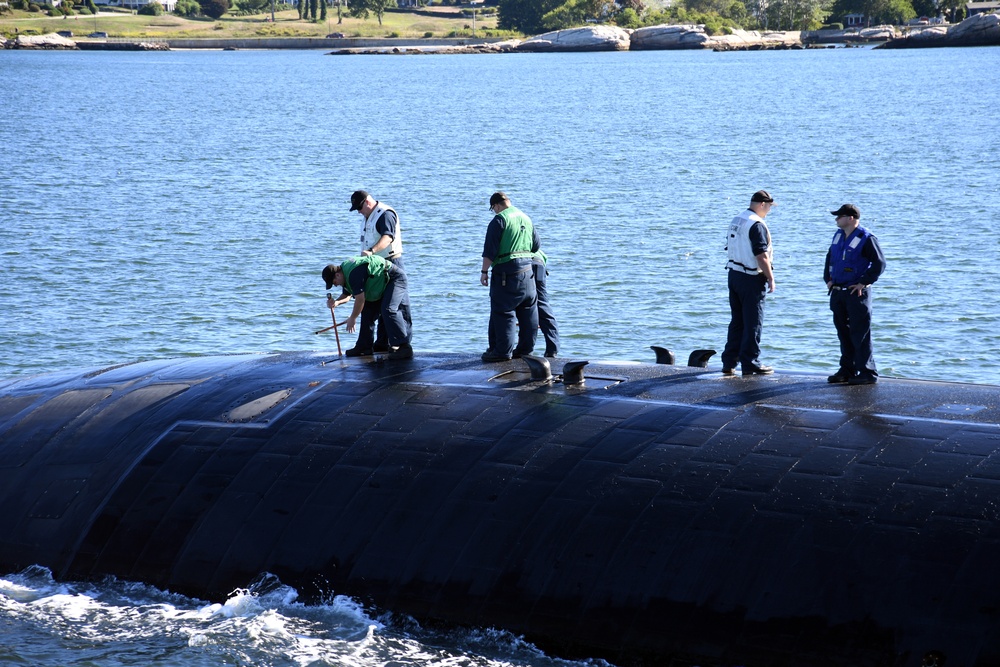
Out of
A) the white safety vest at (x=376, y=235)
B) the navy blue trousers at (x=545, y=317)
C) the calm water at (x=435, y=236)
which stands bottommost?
the calm water at (x=435, y=236)

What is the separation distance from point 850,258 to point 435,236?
107ft

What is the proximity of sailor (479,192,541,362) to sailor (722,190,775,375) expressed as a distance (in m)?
2.76

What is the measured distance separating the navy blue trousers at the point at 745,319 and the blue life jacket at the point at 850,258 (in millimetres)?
1142

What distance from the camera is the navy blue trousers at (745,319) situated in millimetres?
16172

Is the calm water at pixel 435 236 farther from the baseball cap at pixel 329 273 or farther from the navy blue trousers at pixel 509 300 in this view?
the baseball cap at pixel 329 273

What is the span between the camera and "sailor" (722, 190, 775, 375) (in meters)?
16.2

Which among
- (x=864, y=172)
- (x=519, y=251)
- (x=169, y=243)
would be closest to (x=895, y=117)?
(x=864, y=172)

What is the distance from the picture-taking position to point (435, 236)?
47.2 meters

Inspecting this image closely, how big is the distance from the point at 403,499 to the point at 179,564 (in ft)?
9.55

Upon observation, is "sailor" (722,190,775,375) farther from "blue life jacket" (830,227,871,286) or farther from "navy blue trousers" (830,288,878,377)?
"navy blue trousers" (830,288,878,377)

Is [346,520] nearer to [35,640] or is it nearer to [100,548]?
[100,548]

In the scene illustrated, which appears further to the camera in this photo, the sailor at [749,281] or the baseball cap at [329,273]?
the baseball cap at [329,273]

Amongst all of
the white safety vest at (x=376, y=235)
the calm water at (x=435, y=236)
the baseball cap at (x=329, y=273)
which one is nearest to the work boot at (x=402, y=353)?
the white safety vest at (x=376, y=235)

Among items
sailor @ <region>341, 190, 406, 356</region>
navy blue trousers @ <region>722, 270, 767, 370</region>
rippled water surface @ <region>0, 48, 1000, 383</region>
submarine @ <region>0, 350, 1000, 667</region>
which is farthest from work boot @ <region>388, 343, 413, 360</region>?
rippled water surface @ <region>0, 48, 1000, 383</region>
